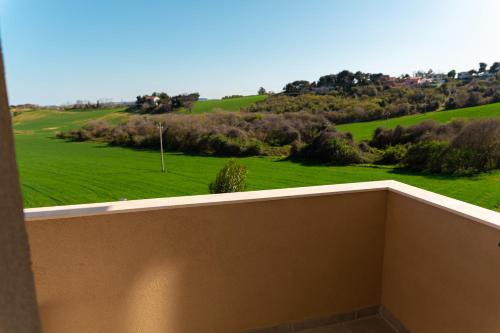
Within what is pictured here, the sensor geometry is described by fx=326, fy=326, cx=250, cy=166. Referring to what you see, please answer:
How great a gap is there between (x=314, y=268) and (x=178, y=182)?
18.7m

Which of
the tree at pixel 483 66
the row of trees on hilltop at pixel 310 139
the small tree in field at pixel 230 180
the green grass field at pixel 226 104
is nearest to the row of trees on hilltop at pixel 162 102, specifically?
the green grass field at pixel 226 104

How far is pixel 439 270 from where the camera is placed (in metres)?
1.49

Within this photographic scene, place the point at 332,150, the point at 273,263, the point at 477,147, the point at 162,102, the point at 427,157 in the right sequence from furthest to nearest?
the point at 162,102 < the point at 332,150 < the point at 427,157 < the point at 477,147 < the point at 273,263

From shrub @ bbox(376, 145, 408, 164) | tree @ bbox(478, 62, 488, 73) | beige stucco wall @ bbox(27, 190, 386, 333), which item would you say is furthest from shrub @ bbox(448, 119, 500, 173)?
beige stucco wall @ bbox(27, 190, 386, 333)

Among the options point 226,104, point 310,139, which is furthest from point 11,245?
point 226,104

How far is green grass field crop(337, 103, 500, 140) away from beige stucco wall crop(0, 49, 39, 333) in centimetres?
1259

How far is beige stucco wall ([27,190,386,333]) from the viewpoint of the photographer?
4.65ft

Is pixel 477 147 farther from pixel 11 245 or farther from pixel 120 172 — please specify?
pixel 120 172

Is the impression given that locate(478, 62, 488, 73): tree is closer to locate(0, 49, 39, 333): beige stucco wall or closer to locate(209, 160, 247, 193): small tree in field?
locate(209, 160, 247, 193): small tree in field

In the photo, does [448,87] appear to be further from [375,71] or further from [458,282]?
[458,282]

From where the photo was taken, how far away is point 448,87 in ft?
40.1

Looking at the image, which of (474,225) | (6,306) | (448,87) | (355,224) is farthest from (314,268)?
(448,87)

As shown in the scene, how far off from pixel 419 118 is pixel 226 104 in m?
12.3

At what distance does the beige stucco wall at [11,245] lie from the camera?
48 cm
